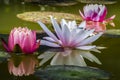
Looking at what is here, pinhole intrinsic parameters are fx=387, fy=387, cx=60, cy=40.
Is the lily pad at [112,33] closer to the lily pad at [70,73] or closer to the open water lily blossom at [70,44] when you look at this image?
the open water lily blossom at [70,44]

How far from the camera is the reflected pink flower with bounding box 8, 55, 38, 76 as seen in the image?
1590 mm

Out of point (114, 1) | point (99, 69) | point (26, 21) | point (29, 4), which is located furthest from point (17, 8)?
point (99, 69)

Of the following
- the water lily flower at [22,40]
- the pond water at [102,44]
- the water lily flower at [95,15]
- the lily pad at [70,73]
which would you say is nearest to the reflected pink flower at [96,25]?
the water lily flower at [95,15]

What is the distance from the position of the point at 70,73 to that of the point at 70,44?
44 cm

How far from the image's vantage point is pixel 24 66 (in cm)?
170

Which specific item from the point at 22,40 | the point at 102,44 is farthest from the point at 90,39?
the point at 22,40

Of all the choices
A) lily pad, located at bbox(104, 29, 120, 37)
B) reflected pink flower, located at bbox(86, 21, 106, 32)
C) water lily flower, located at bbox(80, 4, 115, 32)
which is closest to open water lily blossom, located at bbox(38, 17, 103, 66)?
lily pad, located at bbox(104, 29, 120, 37)

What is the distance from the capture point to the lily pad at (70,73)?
4.97 feet

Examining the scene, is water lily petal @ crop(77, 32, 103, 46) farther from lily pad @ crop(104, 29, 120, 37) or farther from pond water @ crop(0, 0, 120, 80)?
lily pad @ crop(104, 29, 120, 37)

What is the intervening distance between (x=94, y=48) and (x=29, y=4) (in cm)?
244

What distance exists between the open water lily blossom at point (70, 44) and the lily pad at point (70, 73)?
122 mm

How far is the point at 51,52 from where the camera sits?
1.95 meters

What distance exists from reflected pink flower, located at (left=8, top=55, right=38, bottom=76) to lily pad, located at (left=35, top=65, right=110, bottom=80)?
0.06 meters

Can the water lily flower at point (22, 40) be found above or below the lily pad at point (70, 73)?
above
